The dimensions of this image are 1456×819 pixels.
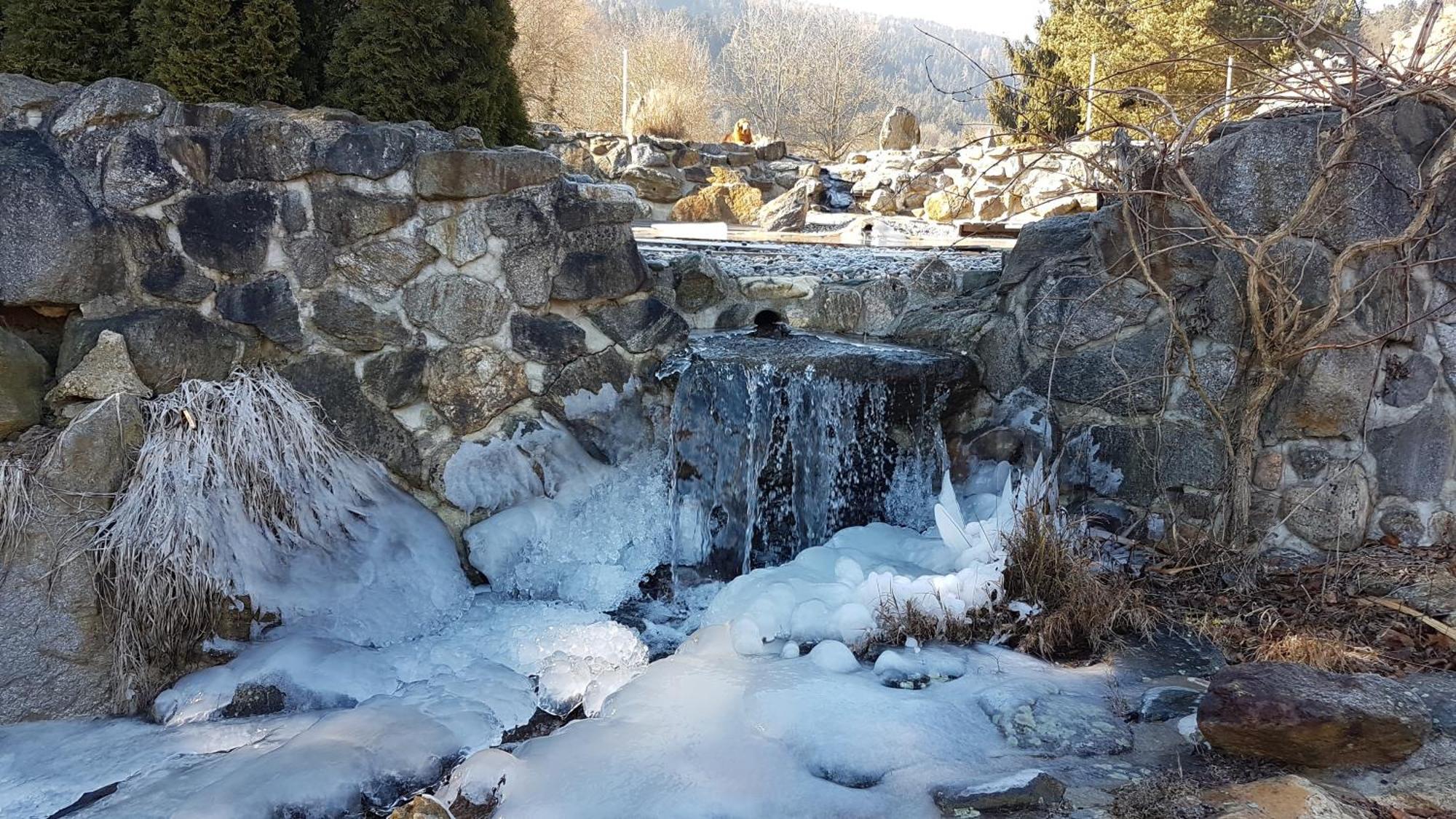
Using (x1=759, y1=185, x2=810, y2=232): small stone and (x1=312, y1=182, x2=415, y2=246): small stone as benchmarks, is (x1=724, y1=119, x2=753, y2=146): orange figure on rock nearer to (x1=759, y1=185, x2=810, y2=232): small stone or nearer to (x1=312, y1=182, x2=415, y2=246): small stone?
(x1=759, y1=185, x2=810, y2=232): small stone

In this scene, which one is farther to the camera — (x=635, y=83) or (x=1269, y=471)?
(x=635, y=83)

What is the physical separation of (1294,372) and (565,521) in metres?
2.74

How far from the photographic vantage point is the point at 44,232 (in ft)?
9.89

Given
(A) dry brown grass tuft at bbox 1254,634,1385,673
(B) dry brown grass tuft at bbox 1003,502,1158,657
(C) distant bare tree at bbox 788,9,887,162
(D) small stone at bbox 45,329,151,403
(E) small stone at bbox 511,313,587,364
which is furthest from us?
(C) distant bare tree at bbox 788,9,887,162

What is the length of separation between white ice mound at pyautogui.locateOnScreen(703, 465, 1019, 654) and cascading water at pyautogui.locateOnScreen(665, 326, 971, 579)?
178 mm

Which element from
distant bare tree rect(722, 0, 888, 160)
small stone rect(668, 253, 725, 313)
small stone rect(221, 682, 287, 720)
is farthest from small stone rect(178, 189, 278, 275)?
distant bare tree rect(722, 0, 888, 160)

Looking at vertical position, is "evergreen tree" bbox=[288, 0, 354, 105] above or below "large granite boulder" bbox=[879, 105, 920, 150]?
below

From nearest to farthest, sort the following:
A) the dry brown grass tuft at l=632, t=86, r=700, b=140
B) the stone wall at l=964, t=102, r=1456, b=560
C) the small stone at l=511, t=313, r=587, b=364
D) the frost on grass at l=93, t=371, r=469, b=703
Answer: the frost on grass at l=93, t=371, r=469, b=703
the stone wall at l=964, t=102, r=1456, b=560
the small stone at l=511, t=313, r=587, b=364
the dry brown grass tuft at l=632, t=86, r=700, b=140

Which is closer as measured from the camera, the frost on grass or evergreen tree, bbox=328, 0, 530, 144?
the frost on grass

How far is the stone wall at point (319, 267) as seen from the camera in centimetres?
306

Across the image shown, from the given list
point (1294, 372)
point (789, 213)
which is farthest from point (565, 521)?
point (789, 213)

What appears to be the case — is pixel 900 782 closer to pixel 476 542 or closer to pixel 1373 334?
pixel 476 542

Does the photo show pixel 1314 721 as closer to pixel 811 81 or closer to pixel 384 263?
pixel 384 263

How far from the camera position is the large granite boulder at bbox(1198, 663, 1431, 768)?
211 centimetres
